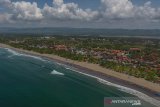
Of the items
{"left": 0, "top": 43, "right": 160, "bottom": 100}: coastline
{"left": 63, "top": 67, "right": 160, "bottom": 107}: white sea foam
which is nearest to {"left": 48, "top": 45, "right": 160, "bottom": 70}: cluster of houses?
{"left": 0, "top": 43, "right": 160, "bottom": 100}: coastline

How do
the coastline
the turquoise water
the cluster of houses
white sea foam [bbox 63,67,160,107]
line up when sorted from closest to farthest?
the turquoise water → white sea foam [bbox 63,67,160,107] → the coastline → the cluster of houses

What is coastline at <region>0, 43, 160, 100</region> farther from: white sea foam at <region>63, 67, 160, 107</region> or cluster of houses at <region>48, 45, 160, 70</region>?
cluster of houses at <region>48, 45, 160, 70</region>

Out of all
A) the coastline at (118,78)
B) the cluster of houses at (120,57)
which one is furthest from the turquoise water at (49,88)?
the cluster of houses at (120,57)

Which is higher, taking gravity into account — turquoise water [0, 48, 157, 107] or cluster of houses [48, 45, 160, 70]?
turquoise water [0, 48, 157, 107]

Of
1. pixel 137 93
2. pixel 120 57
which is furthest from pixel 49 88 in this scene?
pixel 120 57

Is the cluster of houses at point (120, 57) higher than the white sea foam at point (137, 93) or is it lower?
lower

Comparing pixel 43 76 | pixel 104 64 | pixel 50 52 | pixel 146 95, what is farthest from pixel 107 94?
pixel 50 52

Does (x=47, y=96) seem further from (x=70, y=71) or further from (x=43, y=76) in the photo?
(x=70, y=71)

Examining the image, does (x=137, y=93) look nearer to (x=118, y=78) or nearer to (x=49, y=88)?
(x=118, y=78)

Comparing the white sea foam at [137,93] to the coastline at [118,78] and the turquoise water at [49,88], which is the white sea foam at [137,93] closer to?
the coastline at [118,78]
